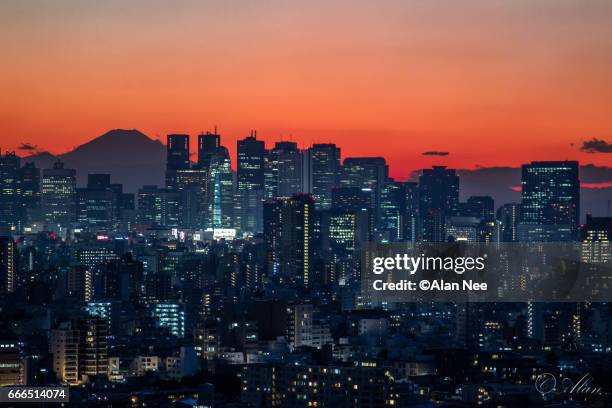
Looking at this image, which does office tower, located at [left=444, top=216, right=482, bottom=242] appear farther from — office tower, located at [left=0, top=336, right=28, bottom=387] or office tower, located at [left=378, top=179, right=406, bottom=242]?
office tower, located at [left=0, top=336, right=28, bottom=387]

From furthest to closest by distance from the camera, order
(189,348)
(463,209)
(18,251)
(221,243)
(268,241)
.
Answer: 1. (221,243)
2. (463,209)
3. (268,241)
4. (18,251)
5. (189,348)

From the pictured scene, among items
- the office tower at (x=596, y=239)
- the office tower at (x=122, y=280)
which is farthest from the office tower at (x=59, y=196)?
the office tower at (x=596, y=239)

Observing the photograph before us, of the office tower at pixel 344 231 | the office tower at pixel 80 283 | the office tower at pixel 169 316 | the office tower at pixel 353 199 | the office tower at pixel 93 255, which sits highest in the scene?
the office tower at pixel 353 199

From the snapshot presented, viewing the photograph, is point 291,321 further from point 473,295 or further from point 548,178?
point 548,178

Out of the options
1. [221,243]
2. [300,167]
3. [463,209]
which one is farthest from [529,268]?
[300,167]

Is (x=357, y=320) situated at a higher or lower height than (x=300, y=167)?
lower

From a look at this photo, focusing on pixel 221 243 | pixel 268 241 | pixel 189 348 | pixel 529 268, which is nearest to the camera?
pixel 189 348

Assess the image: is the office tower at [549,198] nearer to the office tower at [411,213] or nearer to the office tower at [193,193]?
the office tower at [411,213]
